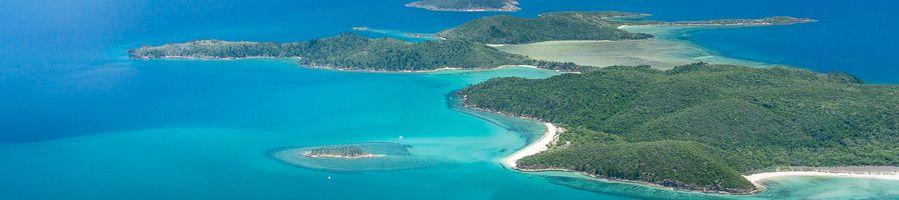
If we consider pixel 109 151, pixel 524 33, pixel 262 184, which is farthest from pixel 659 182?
pixel 524 33

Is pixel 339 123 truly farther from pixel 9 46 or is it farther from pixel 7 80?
pixel 9 46

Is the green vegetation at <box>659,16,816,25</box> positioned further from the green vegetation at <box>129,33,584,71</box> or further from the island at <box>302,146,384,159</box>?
the island at <box>302,146,384,159</box>

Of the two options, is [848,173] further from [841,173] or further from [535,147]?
[535,147]

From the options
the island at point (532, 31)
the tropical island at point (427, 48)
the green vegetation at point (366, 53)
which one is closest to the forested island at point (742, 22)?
the tropical island at point (427, 48)

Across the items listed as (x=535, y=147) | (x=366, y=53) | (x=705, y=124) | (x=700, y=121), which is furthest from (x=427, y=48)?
(x=705, y=124)

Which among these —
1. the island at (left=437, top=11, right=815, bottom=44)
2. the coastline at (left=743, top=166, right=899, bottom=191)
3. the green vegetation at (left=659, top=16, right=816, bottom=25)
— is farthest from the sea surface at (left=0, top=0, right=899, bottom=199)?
the island at (left=437, top=11, right=815, bottom=44)
